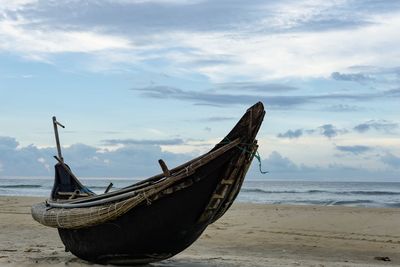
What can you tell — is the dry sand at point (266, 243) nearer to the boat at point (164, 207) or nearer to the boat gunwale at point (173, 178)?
the boat at point (164, 207)

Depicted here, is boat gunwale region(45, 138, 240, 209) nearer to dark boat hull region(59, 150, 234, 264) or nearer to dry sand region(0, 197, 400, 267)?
dark boat hull region(59, 150, 234, 264)

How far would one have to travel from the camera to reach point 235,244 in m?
11.3

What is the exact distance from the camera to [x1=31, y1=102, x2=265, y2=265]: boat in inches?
253

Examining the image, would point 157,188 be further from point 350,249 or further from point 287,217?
point 287,217

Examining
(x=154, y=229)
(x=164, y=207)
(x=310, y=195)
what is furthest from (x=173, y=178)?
(x=310, y=195)

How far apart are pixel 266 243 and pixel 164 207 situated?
5.45 metres

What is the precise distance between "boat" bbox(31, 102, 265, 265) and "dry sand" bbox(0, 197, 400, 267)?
751mm

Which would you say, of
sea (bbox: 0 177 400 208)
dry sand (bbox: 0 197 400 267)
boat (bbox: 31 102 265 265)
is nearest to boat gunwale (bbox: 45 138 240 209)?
boat (bbox: 31 102 265 265)

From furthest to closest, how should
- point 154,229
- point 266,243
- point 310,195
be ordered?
point 310,195 < point 266,243 < point 154,229

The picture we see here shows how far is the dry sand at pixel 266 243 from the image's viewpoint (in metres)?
8.57

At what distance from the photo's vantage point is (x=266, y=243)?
11523mm

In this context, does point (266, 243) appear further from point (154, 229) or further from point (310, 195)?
point (310, 195)

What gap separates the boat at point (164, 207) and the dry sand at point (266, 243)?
2.46 ft

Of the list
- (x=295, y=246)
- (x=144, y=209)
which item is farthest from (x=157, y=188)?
(x=295, y=246)
